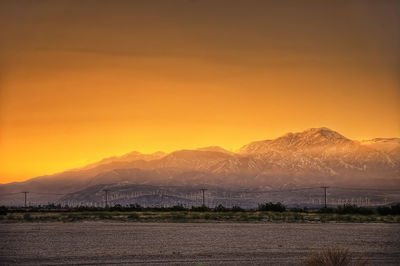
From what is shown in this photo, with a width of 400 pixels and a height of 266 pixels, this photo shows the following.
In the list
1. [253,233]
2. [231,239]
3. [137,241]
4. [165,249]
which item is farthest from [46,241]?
A: [253,233]

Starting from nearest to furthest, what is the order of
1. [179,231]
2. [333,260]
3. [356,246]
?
1. [333,260]
2. [356,246]
3. [179,231]

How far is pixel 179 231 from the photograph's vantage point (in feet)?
144

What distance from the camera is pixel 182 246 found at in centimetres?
3238

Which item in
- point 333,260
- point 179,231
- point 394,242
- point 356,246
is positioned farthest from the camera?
point 179,231

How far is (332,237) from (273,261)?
14732mm

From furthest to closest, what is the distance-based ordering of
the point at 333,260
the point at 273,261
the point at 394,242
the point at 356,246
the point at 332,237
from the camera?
the point at 332,237
the point at 394,242
the point at 356,246
the point at 273,261
the point at 333,260

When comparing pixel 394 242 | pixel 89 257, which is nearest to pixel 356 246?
pixel 394 242

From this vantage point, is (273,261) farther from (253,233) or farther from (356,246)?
(253,233)

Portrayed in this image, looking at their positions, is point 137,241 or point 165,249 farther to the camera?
point 137,241

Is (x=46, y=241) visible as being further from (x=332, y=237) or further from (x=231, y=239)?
(x=332, y=237)

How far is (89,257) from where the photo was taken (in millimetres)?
27250

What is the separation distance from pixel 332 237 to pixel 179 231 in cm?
1134

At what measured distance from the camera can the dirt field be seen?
26.6m

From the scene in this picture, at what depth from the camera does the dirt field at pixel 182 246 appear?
87.3 ft
